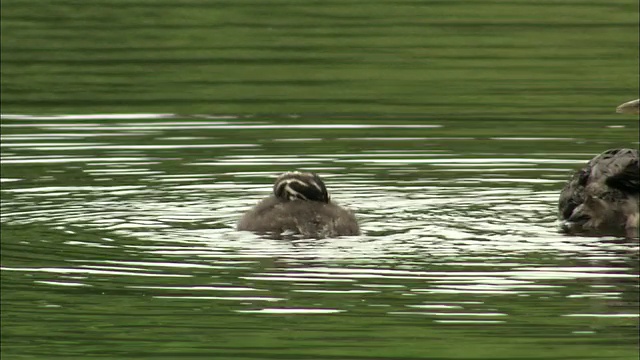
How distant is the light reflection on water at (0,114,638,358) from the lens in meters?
10.8

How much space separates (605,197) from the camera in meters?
12.9

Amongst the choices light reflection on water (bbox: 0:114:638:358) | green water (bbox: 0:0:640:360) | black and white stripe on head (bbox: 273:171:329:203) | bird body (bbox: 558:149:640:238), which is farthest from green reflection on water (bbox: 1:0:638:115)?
black and white stripe on head (bbox: 273:171:329:203)

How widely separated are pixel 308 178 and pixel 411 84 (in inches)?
269

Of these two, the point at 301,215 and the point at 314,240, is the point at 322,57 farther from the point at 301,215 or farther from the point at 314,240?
the point at 314,240

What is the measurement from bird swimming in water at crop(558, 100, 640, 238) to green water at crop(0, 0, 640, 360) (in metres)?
0.24

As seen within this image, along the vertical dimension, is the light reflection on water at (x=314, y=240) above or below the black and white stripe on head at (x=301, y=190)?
below

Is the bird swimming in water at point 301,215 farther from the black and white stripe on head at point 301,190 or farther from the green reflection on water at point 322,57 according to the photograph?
the green reflection on water at point 322,57

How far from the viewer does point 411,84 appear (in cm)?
1953

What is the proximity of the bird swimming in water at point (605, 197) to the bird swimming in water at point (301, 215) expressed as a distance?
1396 millimetres

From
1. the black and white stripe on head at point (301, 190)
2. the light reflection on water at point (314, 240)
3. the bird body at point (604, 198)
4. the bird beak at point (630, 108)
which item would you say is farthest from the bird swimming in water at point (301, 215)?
the bird beak at point (630, 108)

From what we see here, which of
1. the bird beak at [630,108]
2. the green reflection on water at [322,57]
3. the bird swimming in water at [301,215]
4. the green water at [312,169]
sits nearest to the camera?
the green water at [312,169]

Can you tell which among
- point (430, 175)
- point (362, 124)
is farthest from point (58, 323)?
point (362, 124)

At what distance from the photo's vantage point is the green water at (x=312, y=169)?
33.6 ft

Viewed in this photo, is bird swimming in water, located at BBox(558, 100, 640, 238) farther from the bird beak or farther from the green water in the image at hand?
the green water
